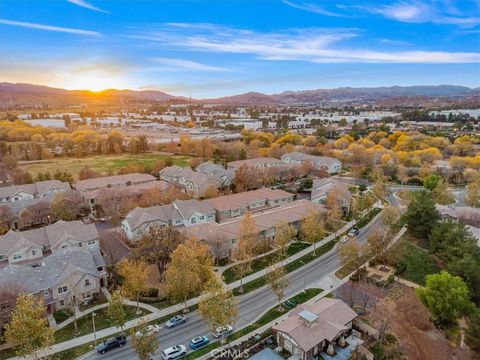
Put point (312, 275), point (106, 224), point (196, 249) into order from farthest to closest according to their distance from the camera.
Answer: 1. point (106, 224)
2. point (312, 275)
3. point (196, 249)

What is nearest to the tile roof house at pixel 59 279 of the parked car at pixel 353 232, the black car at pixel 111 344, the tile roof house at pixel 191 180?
the black car at pixel 111 344

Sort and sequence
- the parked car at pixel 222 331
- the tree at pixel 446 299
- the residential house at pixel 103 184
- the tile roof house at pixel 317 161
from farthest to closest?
the tile roof house at pixel 317 161 → the residential house at pixel 103 184 → the tree at pixel 446 299 → the parked car at pixel 222 331

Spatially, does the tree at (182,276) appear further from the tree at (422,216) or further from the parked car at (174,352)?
the tree at (422,216)

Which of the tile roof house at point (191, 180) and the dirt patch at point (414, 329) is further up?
the tile roof house at point (191, 180)

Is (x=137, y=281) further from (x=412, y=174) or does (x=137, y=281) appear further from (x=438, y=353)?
(x=412, y=174)

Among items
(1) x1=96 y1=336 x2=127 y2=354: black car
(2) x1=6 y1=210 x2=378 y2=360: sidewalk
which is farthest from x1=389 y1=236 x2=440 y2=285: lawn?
(1) x1=96 y1=336 x2=127 y2=354: black car

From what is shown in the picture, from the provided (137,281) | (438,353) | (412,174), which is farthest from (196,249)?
(412,174)
